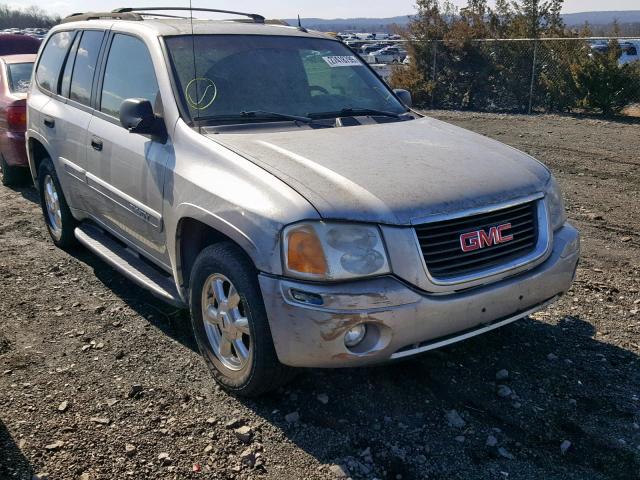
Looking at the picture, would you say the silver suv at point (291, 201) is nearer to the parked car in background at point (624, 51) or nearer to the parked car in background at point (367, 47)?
the parked car in background at point (624, 51)

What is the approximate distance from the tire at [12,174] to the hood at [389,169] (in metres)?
5.65

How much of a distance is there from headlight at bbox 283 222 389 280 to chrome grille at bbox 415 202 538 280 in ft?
0.77

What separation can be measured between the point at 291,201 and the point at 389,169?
2.14ft

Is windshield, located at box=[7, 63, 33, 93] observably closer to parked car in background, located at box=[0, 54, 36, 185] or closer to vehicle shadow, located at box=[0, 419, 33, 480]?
parked car in background, located at box=[0, 54, 36, 185]

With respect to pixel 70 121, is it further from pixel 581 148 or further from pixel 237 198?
pixel 581 148

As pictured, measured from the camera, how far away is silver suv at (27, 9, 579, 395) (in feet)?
10.0

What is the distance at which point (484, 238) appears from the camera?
10.9 ft

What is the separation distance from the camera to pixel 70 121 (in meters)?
5.14

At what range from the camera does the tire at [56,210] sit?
18.6ft

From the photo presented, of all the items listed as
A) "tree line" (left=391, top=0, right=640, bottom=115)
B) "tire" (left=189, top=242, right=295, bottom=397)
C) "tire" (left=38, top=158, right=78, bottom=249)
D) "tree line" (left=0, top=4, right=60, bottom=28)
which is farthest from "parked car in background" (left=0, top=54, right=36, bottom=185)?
"tree line" (left=0, top=4, right=60, bottom=28)

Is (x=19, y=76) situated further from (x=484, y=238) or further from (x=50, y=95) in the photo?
(x=484, y=238)

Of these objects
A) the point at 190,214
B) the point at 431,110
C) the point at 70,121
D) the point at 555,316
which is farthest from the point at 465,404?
the point at 431,110

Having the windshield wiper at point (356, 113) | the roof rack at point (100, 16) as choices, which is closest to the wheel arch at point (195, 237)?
the windshield wiper at point (356, 113)

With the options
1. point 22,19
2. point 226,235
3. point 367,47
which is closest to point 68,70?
point 226,235
